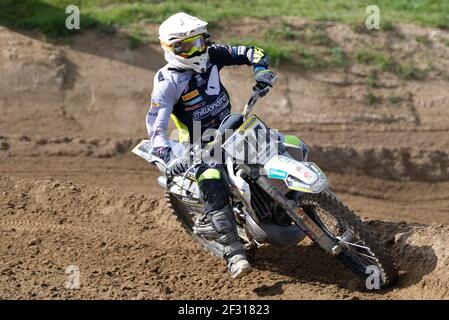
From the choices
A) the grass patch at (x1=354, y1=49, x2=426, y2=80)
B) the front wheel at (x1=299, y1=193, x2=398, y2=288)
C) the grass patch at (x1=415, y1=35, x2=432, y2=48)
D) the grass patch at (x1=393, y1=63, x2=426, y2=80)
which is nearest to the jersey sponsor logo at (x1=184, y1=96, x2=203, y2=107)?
the front wheel at (x1=299, y1=193, x2=398, y2=288)

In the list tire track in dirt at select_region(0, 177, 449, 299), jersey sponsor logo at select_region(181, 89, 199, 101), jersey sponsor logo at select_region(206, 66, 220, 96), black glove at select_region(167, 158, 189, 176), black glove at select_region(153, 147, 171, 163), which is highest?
jersey sponsor logo at select_region(206, 66, 220, 96)

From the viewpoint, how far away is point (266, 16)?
13.5 meters

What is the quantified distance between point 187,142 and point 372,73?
5.59 meters

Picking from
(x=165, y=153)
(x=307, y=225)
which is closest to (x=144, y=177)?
(x=165, y=153)

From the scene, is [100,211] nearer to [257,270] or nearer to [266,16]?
[257,270]

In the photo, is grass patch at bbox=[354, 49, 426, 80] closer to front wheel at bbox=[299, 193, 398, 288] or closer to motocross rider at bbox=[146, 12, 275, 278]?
motocross rider at bbox=[146, 12, 275, 278]

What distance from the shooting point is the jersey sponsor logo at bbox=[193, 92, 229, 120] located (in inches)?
304

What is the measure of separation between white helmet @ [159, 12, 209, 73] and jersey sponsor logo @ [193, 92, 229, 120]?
39 centimetres

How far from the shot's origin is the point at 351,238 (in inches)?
272

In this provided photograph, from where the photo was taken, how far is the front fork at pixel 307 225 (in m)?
6.91

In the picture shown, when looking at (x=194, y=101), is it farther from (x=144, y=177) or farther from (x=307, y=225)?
(x=144, y=177)

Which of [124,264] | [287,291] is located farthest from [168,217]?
[287,291]

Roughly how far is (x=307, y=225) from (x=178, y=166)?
50.4 inches

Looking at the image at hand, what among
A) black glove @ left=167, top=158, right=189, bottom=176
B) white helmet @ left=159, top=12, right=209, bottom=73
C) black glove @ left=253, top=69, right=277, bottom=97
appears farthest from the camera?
black glove @ left=253, top=69, right=277, bottom=97
